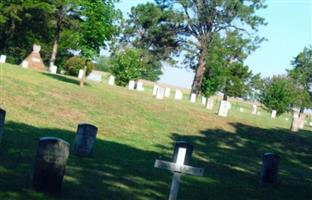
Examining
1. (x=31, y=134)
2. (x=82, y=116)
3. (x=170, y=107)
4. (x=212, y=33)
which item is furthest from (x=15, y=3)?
(x=31, y=134)

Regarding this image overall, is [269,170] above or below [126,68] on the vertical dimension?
below

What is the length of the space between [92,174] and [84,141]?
2.72 metres

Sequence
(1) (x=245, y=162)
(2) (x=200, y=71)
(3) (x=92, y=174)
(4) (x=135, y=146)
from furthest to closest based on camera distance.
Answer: (2) (x=200, y=71)
(1) (x=245, y=162)
(4) (x=135, y=146)
(3) (x=92, y=174)

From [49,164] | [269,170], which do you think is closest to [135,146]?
[269,170]

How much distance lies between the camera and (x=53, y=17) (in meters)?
64.2

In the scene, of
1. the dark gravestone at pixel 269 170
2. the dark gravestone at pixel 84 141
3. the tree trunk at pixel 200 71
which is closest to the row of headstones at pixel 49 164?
the dark gravestone at pixel 84 141

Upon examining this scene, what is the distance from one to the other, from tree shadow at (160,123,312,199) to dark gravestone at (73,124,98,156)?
2.80m

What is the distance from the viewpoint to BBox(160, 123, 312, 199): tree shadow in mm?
12430

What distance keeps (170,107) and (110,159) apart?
1624 cm

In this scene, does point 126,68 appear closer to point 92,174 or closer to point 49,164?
point 92,174

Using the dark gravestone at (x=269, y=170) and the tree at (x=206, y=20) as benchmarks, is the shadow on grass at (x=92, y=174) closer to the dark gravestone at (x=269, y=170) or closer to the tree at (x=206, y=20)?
the dark gravestone at (x=269, y=170)

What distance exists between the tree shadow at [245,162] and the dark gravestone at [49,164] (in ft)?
9.33

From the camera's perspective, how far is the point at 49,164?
30.1ft

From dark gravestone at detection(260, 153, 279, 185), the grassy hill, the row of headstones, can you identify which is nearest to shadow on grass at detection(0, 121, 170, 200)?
the grassy hill
